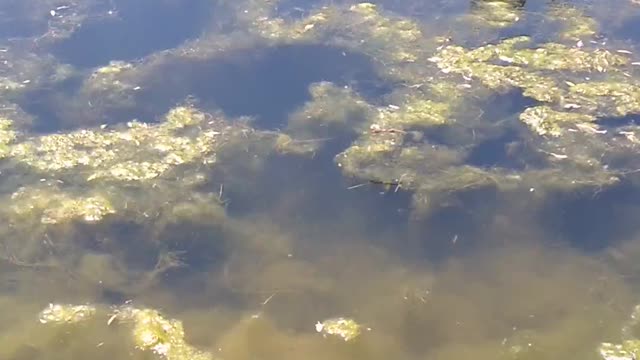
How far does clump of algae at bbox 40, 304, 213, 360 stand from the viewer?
3805 millimetres

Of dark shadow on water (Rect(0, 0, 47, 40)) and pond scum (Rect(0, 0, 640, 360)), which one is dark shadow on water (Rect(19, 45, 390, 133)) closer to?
pond scum (Rect(0, 0, 640, 360))

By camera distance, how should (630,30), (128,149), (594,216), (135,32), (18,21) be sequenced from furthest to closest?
1. (18,21)
2. (135,32)
3. (630,30)
4. (128,149)
5. (594,216)

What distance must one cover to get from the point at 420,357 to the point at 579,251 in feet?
4.17

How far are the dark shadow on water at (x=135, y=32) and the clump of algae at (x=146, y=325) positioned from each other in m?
3.04

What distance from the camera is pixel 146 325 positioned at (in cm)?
394

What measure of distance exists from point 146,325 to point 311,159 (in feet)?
5.86

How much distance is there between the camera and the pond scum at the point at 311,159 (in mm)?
3863

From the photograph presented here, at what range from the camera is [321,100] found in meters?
5.77

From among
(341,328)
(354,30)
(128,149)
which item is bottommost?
(341,328)

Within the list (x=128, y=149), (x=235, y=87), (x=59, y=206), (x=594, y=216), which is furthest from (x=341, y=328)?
(x=235, y=87)

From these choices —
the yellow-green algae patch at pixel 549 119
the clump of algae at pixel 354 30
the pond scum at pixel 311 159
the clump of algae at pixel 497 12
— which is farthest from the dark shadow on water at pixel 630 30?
the clump of algae at pixel 354 30

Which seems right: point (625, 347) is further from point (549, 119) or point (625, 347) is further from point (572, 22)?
point (572, 22)

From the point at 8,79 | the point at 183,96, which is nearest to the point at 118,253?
the point at 183,96

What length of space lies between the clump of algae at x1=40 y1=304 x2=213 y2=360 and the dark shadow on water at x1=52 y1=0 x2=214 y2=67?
9.97 feet
